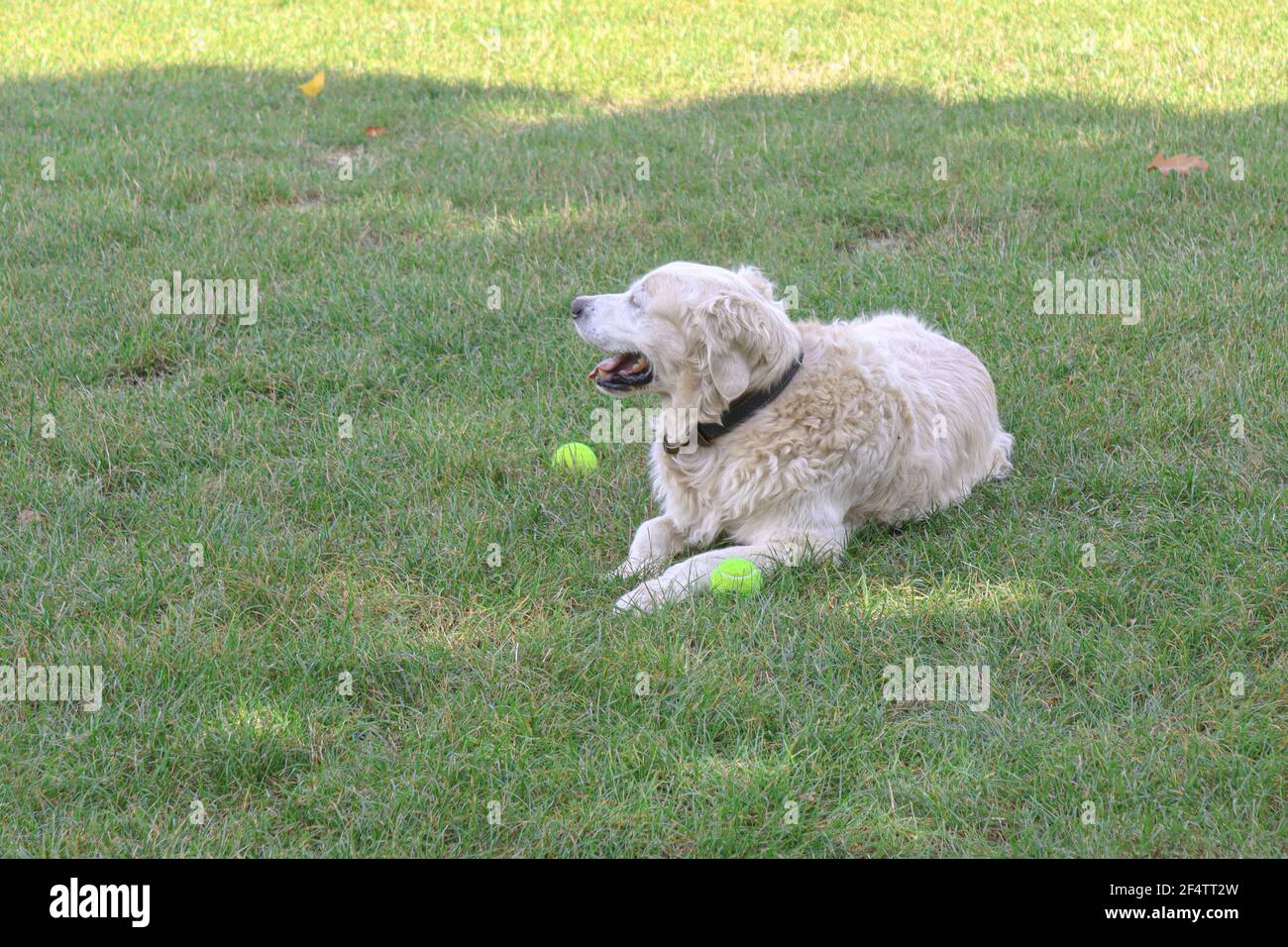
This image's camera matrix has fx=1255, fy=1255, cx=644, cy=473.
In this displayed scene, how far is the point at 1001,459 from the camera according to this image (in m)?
5.31

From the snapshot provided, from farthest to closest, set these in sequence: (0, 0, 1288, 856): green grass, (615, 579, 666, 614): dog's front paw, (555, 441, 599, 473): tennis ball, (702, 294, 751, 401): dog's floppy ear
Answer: (555, 441, 599, 473): tennis ball, (702, 294, 751, 401): dog's floppy ear, (615, 579, 666, 614): dog's front paw, (0, 0, 1288, 856): green grass

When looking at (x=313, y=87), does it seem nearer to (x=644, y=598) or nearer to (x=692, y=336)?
(x=692, y=336)

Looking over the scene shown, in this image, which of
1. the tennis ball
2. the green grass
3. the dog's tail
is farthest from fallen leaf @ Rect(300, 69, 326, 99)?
the dog's tail

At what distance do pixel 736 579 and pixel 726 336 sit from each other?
0.90 metres

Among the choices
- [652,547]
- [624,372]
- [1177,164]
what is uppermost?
[1177,164]

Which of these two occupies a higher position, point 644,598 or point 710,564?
point 710,564

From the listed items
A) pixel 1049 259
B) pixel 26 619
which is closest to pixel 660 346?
pixel 26 619

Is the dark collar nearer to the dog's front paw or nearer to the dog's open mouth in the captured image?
the dog's open mouth

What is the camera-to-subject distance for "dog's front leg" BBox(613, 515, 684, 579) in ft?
15.2

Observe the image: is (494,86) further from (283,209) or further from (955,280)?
(955,280)

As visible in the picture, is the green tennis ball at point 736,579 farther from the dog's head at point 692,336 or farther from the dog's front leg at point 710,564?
the dog's head at point 692,336

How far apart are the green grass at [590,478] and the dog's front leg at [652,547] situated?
13 cm

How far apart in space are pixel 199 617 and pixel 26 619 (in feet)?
1.95

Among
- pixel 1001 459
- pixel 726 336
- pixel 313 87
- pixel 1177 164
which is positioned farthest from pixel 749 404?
pixel 313 87
